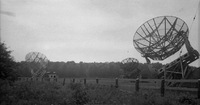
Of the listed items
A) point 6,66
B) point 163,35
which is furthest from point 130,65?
point 6,66

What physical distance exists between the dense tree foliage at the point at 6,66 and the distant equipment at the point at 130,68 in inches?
736

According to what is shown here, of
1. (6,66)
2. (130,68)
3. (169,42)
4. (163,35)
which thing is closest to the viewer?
(6,66)

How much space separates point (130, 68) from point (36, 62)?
25.0m

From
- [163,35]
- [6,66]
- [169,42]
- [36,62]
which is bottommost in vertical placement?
[6,66]

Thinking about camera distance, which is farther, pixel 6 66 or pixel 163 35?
pixel 163 35

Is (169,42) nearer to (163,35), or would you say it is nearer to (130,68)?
(163,35)

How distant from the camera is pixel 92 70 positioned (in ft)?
270

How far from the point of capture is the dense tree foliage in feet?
A: 35.7

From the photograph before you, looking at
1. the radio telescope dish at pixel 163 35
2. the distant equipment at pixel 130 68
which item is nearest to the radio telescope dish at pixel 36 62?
the distant equipment at pixel 130 68

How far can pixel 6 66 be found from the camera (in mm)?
11094

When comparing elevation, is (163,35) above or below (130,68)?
above

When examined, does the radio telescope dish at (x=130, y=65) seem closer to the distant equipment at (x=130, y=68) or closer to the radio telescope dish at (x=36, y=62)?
the distant equipment at (x=130, y=68)

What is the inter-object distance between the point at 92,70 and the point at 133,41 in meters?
60.3

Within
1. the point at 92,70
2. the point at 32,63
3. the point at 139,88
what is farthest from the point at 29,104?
the point at 92,70
